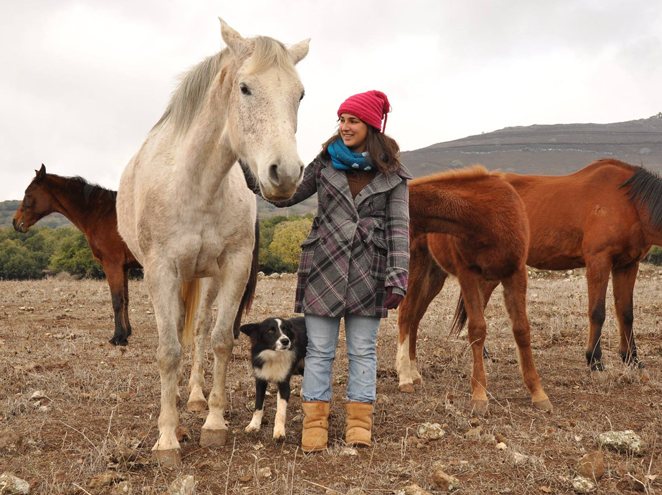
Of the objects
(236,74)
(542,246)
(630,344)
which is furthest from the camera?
(542,246)

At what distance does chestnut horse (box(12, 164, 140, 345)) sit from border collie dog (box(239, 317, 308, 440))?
4.16m

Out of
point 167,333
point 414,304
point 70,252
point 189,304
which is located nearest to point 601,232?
point 414,304

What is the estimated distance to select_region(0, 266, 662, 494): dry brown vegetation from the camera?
300 centimetres

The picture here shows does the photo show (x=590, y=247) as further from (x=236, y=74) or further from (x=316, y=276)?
(x=236, y=74)

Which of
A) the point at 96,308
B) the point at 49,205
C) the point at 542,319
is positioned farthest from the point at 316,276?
→ the point at 96,308

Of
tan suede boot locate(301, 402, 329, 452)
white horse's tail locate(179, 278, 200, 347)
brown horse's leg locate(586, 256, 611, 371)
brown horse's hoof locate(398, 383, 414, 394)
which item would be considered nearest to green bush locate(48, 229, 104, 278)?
white horse's tail locate(179, 278, 200, 347)

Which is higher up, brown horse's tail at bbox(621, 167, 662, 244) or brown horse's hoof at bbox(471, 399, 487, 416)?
brown horse's tail at bbox(621, 167, 662, 244)

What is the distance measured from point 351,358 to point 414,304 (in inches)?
94.0

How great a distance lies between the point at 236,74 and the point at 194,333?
300 cm

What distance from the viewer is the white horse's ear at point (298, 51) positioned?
352 cm

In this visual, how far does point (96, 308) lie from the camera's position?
449 inches

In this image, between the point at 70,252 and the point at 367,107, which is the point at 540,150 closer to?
the point at 70,252

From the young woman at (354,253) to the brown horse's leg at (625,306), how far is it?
12.7 ft

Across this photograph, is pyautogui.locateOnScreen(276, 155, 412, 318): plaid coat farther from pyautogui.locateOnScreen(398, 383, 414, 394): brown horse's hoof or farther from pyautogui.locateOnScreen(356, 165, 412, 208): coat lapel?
pyautogui.locateOnScreen(398, 383, 414, 394): brown horse's hoof
